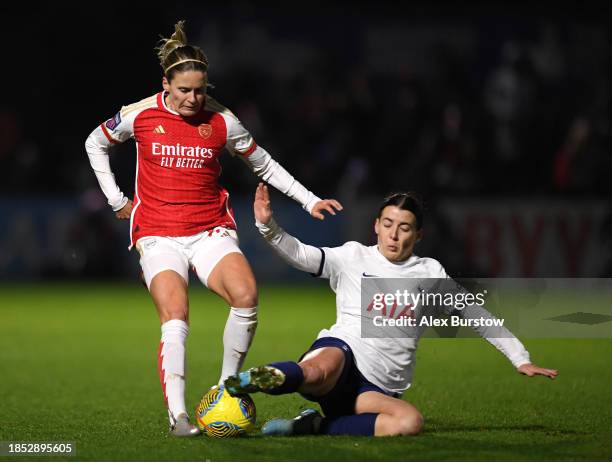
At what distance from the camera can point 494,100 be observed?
1714 cm

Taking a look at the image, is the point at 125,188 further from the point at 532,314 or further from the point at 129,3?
the point at 532,314

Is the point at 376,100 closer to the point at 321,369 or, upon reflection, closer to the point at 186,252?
the point at 186,252

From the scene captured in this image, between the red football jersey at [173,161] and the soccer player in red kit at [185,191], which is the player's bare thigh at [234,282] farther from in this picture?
the red football jersey at [173,161]

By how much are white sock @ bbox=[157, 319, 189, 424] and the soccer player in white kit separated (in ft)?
1.64

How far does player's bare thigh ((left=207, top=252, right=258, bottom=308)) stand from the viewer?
620cm

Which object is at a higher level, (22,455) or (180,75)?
(180,75)

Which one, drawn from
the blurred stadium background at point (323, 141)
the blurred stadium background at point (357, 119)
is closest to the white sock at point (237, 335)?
the blurred stadium background at point (323, 141)

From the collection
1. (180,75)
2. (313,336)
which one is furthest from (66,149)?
(180,75)

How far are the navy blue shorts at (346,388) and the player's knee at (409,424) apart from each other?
0.96 feet

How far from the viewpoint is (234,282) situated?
621 centimetres

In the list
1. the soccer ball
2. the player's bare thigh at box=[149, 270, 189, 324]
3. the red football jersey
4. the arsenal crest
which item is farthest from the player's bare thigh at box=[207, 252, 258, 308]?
the arsenal crest

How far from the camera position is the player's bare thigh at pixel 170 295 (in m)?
6.05

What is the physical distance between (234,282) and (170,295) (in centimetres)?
37

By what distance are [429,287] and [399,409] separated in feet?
2.42
